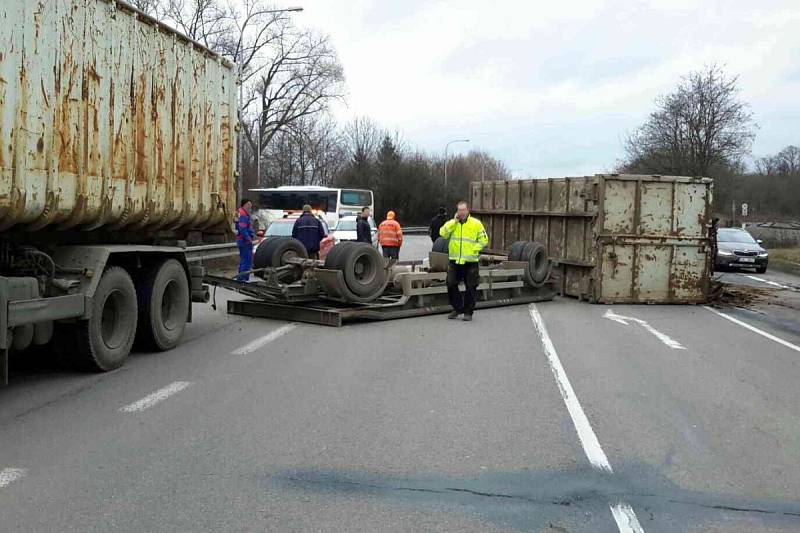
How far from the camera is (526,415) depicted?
21.0 feet

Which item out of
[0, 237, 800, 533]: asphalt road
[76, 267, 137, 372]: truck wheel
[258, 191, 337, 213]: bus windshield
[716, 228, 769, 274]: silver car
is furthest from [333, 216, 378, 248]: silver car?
[76, 267, 137, 372]: truck wheel

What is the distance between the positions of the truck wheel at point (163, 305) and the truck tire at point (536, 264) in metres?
7.23

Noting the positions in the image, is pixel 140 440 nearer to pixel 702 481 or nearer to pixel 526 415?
pixel 526 415

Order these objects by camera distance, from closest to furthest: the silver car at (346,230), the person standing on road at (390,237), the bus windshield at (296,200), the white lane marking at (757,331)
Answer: the white lane marking at (757,331) → the person standing on road at (390,237) → the silver car at (346,230) → the bus windshield at (296,200)

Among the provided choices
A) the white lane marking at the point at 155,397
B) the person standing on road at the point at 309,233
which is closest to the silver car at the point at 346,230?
the person standing on road at the point at 309,233

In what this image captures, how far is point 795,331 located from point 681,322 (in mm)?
1700

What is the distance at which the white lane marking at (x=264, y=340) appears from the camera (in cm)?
930

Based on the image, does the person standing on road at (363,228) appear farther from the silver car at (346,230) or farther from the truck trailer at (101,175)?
the truck trailer at (101,175)

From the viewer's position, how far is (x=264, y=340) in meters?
10.1

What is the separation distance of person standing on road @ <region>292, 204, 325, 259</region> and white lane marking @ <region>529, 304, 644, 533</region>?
5829 mm

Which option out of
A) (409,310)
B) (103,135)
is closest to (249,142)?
(409,310)

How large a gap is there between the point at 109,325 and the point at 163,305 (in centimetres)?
128

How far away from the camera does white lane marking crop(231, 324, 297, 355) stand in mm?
9297

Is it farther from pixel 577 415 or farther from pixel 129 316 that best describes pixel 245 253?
pixel 577 415
